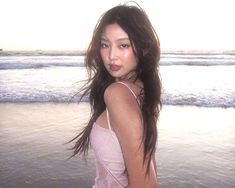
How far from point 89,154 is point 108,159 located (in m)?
3.49

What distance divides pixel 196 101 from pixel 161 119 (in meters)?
2.51

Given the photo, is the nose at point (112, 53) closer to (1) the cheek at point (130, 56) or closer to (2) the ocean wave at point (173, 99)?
(1) the cheek at point (130, 56)

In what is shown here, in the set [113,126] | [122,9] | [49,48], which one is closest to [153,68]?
[122,9]

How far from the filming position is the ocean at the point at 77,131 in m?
4.07

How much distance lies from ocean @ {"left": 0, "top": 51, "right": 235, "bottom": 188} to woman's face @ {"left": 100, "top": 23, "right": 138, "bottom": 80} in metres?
2.54

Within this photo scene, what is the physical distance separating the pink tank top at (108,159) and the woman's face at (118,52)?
0.89 feet

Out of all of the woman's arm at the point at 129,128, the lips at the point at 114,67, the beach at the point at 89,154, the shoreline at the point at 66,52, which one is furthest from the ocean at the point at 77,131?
the shoreline at the point at 66,52

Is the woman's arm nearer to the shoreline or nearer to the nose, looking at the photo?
the nose

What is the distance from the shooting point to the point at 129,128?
130cm

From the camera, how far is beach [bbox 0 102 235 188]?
4027 mm

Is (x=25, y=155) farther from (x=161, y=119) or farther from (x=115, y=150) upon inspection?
(x=115, y=150)

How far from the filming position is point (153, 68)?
1.72 meters

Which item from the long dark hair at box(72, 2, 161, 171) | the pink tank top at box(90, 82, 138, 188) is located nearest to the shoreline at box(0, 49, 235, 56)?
the long dark hair at box(72, 2, 161, 171)

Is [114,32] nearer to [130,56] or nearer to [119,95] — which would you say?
[130,56]
